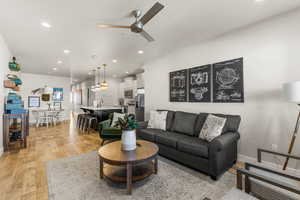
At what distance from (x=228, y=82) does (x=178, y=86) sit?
1.32 metres

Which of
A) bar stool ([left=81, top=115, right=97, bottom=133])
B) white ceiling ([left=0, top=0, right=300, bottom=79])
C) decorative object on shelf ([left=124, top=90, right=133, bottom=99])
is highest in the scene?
white ceiling ([left=0, top=0, right=300, bottom=79])

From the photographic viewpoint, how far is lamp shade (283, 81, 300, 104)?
1.78m

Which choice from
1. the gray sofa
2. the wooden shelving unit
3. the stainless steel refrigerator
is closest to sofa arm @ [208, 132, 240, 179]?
the gray sofa

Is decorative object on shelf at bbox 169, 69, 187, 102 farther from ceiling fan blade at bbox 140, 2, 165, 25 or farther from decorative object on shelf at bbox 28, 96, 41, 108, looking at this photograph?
decorative object on shelf at bbox 28, 96, 41, 108

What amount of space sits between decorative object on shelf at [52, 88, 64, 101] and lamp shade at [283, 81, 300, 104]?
9356 mm

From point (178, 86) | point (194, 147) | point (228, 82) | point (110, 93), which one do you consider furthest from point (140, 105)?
point (194, 147)

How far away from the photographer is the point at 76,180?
82.7 inches

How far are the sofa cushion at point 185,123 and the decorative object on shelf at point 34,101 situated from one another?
7797mm

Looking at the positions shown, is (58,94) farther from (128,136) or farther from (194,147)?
(194,147)

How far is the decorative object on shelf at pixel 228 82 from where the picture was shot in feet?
9.06

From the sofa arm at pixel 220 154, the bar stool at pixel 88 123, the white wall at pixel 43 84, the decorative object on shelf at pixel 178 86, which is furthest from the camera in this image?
the white wall at pixel 43 84

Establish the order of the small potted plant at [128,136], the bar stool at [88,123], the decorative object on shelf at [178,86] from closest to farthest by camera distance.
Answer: the small potted plant at [128,136] < the decorative object on shelf at [178,86] < the bar stool at [88,123]

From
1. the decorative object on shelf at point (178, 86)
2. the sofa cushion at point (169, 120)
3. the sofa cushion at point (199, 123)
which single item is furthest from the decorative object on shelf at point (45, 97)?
the sofa cushion at point (199, 123)

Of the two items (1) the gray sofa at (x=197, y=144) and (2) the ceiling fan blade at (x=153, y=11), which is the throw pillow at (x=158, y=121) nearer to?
(1) the gray sofa at (x=197, y=144)
